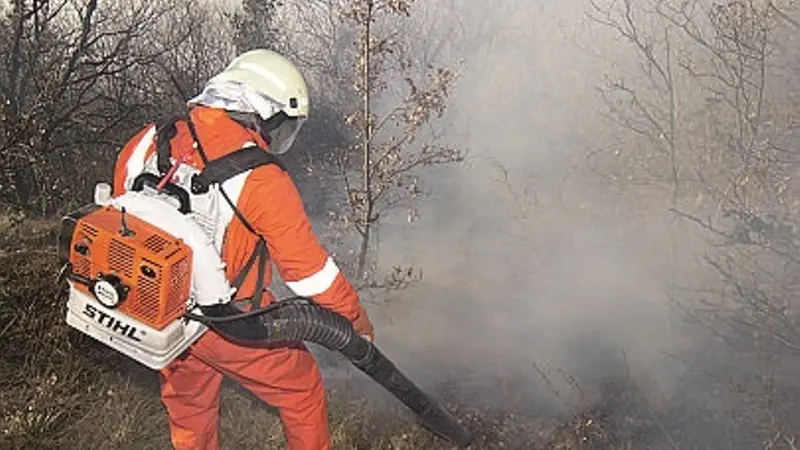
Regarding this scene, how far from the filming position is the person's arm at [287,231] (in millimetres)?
2832

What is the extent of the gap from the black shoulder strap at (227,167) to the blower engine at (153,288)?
0.36 ft

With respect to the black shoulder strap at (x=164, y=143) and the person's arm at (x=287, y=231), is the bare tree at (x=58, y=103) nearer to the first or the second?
the black shoulder strap at (x=164, y=143)

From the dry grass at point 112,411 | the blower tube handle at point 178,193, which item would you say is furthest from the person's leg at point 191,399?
the blower tube handle at point 178,193

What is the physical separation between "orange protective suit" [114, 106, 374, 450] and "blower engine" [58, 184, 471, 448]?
14 centimetres

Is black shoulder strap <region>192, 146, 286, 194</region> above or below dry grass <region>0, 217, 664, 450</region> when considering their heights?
above

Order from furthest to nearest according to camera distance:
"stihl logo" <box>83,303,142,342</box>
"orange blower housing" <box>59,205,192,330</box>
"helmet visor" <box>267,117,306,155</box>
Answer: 1. "helmet visor" <box>267,117,306,155</box>
2. "stihl logo" <box>83,303,142,342</box>
3. "orange blower housing" <box>59,205,192,330</box>

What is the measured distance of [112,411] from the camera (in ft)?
13.6

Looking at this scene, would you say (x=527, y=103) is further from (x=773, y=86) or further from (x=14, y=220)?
(x=14, y=220)

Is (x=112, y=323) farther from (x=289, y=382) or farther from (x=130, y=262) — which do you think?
(x=289, y=382)

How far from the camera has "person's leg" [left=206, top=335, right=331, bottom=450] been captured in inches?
127

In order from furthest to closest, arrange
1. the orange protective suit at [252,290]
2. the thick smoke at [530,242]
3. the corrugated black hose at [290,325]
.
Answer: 1. the thick smoke at [530,242]
2. the corrugated black hose at [290,325]
3. the orange protective suit at [252,290]

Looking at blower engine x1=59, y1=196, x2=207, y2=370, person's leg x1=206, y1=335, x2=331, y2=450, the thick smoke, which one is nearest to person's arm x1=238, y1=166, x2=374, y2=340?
blower engine x1=59, y1=196, x2=207, y2=370

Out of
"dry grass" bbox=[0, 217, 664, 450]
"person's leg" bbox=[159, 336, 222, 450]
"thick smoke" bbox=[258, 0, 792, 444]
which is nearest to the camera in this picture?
"person's leg" bbox=[159, 336, 222, 450]

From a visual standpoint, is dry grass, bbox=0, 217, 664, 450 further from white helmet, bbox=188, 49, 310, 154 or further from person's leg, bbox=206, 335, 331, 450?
white helmet, bbox=188, 49, 310, 154
